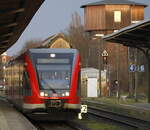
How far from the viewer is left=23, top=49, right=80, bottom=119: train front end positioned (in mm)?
18859

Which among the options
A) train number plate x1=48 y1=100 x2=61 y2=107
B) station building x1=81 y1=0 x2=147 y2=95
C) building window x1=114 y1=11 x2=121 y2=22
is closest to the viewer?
train number plate x1=48 y1=100 x2=61 y2=107

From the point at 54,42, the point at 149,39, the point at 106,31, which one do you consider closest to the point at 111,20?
the point at 106,31

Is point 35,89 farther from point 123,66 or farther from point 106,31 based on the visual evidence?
point 106,31

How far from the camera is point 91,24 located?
8331 cm

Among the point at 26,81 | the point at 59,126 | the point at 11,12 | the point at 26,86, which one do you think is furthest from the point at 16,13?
the point at 59,126

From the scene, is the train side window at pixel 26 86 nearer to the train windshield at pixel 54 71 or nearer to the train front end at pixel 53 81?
the train front end at pixel 53 81

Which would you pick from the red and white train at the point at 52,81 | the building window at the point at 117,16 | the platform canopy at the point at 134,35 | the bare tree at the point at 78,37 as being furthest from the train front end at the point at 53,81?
the bare tree at the point at 78,37

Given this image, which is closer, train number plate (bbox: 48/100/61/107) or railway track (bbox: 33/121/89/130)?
train number plate (bbox: 48/100/61/107)

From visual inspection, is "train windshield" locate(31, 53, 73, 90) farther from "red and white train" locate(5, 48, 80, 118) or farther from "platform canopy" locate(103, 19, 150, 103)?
"platform canopy" locate(103, 19, 150, 103)

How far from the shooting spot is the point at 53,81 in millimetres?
19062

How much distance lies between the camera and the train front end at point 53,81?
742 inches

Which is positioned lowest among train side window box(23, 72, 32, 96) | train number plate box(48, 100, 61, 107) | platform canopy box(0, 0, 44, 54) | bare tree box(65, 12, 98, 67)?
train number plate box(48, 100, 61, 107)

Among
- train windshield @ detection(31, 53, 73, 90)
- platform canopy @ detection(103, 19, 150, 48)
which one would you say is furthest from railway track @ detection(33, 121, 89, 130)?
platform canopy @ detection(103, 19, 150, 48)

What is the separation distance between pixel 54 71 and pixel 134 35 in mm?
10023
